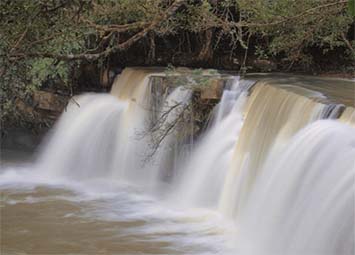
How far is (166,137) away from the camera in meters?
8.98

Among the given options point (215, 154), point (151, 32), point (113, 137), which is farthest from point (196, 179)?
point (151, 32)

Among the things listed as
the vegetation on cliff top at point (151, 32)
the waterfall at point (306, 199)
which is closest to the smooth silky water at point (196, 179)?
the waterfall at point (306, 199)

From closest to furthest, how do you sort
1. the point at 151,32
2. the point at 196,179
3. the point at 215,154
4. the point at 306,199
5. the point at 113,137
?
the point at 306,199 → the point at 215,154 → the point at 196,179 → the point at 151,32 → the point at 113,137

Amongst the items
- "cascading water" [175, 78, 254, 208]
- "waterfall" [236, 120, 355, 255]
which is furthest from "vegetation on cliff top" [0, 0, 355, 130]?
"waterfall" [236, 120, 355, 255]

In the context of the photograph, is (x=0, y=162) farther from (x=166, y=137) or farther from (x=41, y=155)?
(x=166, y=137)

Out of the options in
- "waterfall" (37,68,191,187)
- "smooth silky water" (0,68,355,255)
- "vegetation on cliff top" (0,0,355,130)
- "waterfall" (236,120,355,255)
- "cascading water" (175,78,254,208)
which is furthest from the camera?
"waterfall" (37,68,191,187)

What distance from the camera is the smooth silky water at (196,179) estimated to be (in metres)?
5.52

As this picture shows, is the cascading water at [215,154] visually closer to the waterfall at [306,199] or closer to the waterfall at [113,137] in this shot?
the waterfall at [113,137]

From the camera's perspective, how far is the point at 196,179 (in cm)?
823

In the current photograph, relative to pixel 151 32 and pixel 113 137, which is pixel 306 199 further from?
pixel 113 137

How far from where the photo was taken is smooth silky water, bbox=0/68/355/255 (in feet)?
18.1

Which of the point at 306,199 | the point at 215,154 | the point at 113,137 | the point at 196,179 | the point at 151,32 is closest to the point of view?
the point at 306,199

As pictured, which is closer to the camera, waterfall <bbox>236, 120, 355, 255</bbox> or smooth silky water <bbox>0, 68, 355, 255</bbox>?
waterfall <bbox>236, 120, 355, 255</bbox>

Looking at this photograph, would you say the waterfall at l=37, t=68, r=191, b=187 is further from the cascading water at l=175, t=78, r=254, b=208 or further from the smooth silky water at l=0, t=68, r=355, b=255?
the cascading water at l=175, t=78, r=254, b=208
